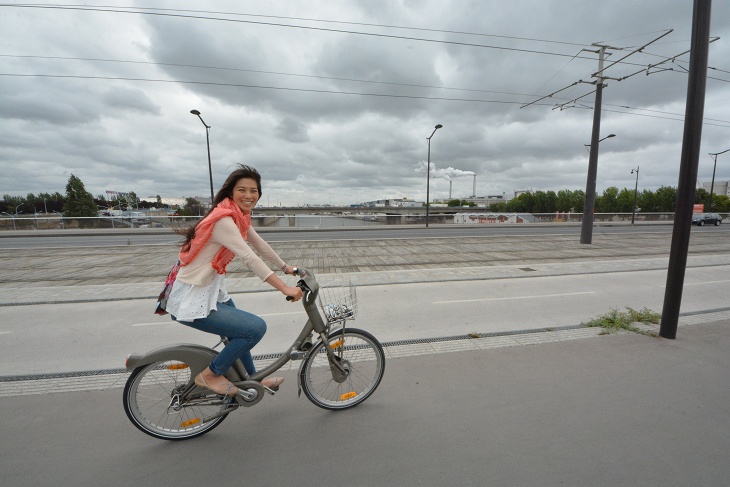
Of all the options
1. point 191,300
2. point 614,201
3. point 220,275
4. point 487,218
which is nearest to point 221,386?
point 191,300

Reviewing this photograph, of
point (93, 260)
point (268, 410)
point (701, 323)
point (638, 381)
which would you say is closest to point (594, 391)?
point (638, 381)

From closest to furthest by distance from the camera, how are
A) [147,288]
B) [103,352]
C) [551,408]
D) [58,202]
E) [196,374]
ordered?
1. [196,374]
2. [551,408]
3. [103,352]
4. [147,288]
5. [58,202]

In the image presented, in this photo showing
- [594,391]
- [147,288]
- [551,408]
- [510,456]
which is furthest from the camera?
[147,288]

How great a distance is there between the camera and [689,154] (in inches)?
159

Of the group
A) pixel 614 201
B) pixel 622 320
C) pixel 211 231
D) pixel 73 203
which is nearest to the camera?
pixel 211 231

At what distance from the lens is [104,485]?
2.07 m

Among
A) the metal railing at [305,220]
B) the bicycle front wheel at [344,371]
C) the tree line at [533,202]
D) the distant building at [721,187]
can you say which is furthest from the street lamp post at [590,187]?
the distant building at [721,187]

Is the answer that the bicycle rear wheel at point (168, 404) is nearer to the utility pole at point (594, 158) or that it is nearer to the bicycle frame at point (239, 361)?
the bicycle frame at point (239, 361)

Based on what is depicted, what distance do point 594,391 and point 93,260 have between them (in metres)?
14.3

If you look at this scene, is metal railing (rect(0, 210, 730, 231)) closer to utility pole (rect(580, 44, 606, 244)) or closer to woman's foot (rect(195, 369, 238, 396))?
utility pole (rect(580, 44, 606, 244))

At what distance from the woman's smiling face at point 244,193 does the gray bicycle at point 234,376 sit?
65 cm

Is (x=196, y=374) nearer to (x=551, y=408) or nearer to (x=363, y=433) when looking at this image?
(x=363, y=433)

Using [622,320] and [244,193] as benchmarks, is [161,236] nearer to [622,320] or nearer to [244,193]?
[244,193]

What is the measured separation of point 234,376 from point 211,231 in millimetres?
1191
